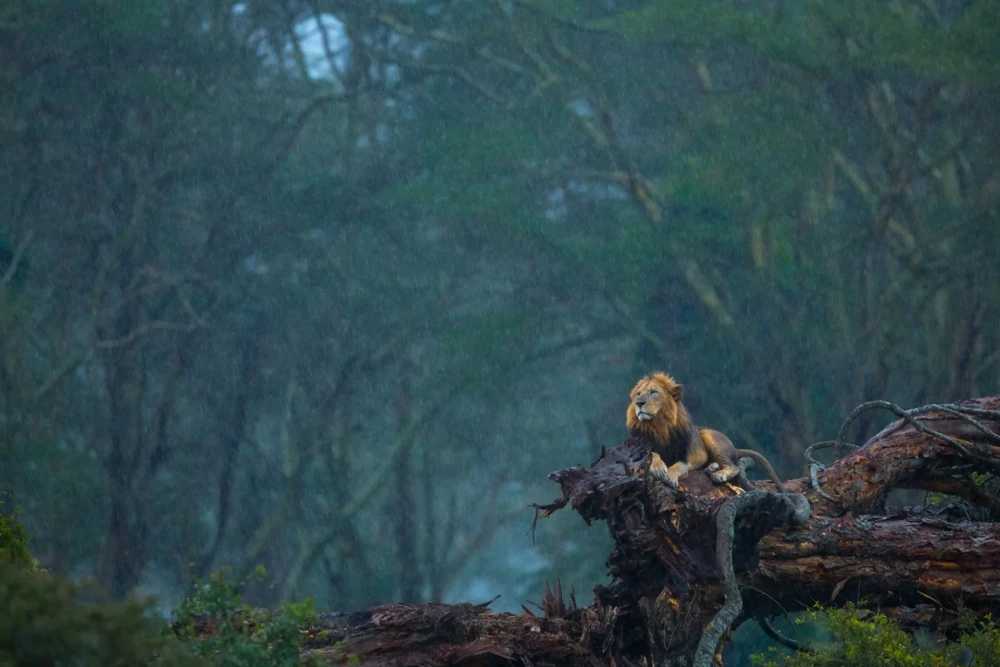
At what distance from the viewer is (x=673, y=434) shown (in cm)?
658

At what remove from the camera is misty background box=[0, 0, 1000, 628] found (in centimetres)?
1542

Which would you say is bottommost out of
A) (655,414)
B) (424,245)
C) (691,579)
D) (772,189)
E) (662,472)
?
(691,579)

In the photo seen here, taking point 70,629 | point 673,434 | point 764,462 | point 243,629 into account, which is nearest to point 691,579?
point 673,434

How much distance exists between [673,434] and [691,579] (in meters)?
1.36

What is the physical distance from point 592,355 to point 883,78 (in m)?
7.52

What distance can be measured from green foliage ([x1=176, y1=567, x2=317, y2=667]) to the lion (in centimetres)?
291

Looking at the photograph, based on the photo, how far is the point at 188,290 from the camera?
1833 centimetres

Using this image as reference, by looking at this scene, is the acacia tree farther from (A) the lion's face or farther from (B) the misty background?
(A) the lion's face

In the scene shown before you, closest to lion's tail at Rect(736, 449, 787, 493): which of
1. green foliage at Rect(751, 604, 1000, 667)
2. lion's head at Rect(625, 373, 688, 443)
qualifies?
lion's head at Rect(625, 373, 688, 443)

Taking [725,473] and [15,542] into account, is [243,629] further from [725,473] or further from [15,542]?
[725,473]

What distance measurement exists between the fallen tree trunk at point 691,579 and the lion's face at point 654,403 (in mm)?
363


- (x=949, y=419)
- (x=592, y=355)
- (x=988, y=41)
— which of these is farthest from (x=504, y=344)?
(x=949, y=419)

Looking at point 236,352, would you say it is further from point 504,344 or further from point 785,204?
point 785,204

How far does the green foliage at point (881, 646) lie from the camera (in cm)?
499
